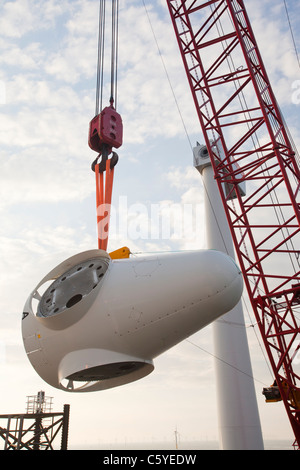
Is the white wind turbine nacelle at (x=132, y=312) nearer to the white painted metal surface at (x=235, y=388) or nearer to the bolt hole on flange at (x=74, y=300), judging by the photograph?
the bolt hole on flange at (x=74, y=300)

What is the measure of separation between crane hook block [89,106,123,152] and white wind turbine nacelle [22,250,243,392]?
8206 millimetres

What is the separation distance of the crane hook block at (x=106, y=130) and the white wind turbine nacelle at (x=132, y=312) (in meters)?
8.21

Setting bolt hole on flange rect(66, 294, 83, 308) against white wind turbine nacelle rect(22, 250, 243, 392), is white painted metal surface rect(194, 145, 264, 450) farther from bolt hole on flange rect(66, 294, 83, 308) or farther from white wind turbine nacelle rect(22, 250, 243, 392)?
bolt hole on flange rect(66, 294, 83, 308)

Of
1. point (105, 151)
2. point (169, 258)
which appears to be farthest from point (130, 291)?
point (105, 151)

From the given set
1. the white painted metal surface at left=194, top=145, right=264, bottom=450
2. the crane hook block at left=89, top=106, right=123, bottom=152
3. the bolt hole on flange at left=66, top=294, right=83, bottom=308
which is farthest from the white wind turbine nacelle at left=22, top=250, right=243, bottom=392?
the white painted metal surface at left=194, top=145, right=264, bottom=450

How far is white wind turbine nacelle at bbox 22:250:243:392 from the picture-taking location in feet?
36.9

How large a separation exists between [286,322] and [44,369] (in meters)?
16.6

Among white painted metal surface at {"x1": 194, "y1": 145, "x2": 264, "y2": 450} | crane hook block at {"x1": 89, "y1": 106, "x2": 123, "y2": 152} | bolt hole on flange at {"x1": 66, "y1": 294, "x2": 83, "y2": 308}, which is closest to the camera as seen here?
bolt hole on flange at {"x1": 66, "y1": 294, "x2": 83, "y2": 308}

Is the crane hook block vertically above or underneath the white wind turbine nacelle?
above

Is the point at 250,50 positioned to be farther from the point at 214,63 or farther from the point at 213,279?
the point at 213,279

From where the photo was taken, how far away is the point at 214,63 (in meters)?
27.0

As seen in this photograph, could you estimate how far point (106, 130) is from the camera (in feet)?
60.5

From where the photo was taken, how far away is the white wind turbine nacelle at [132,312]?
36.9 feet
